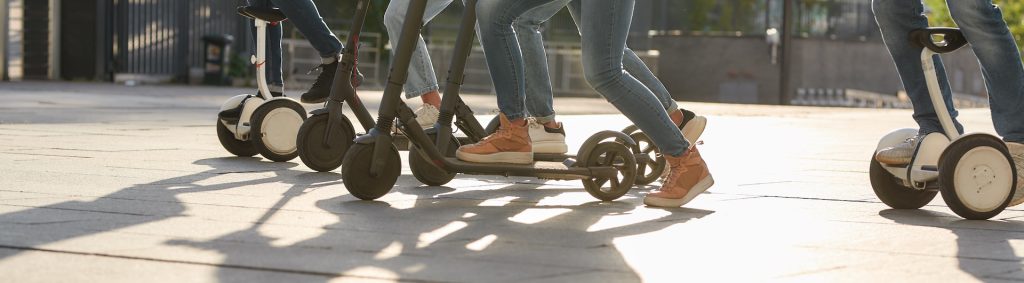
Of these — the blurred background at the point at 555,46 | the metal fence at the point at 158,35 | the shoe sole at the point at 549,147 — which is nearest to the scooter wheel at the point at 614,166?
the shoe sole at the point at 549,147

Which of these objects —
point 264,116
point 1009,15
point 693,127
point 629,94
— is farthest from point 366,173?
point 1009,15

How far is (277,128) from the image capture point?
24.1 ft

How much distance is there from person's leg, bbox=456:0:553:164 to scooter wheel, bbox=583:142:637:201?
222 millimetres

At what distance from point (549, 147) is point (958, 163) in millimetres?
1506

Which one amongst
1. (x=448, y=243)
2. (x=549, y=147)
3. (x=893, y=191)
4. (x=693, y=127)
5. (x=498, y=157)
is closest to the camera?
(x=448, y=243)

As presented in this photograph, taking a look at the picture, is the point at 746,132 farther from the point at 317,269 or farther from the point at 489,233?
the point at 317,269

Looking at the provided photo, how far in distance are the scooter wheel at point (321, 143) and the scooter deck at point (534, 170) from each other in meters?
1.15

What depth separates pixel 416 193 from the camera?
19.5ft

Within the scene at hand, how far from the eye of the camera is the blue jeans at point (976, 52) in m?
5.41

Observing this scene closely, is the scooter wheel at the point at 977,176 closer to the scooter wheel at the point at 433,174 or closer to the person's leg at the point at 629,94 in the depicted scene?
the person's leg at the point at 629,94

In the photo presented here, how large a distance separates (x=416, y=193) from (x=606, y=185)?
0.83m

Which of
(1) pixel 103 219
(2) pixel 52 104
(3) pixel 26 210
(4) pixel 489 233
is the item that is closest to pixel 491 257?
(4) pixel 489 233

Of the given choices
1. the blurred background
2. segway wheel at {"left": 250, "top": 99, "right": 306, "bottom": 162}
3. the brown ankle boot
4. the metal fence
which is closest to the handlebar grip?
the brown ankle boot

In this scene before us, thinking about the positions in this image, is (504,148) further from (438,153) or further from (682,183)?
(682,183)
